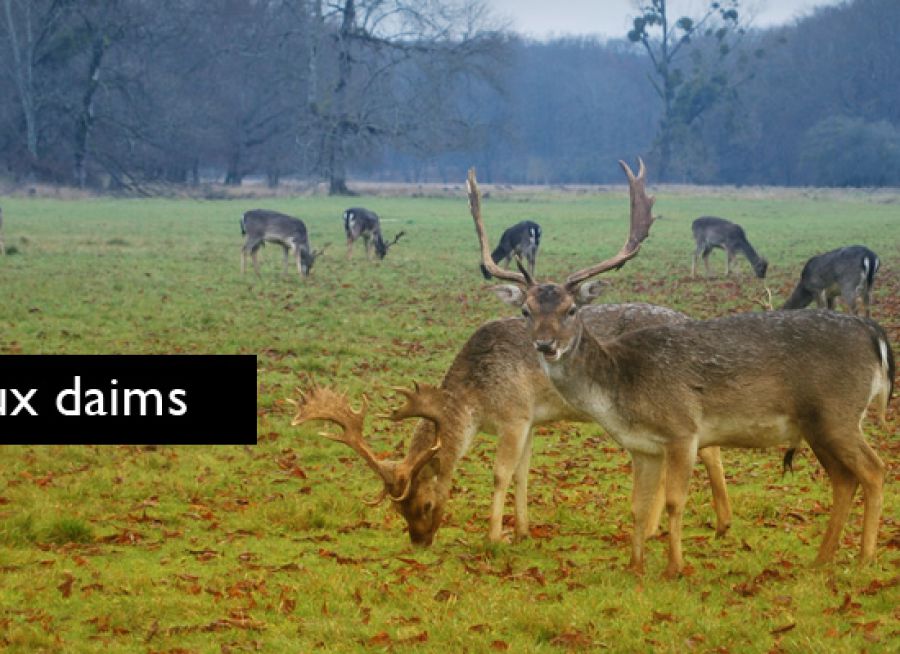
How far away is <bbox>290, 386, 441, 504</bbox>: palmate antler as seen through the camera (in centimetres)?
730

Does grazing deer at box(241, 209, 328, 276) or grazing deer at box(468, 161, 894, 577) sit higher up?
grazing deer at box(468, 161, 894, 577)

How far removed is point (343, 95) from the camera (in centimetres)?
6344

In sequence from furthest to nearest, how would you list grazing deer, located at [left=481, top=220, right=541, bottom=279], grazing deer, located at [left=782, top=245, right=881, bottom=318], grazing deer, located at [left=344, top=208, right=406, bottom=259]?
1. grazing deer, located at [left=344, top=208, right=406, bottom=259]
2. grazing deer, located at [left=481, top=220, right=541, bottom=279]
3. grazing deer, located at [left=782, top=245, right=881, bottom=318]

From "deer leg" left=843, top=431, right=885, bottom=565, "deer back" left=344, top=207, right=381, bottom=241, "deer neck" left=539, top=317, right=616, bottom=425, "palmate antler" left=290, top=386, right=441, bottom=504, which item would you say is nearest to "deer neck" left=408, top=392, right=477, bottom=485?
"palmate antler" left=290, top=386, right=441, bottom=504

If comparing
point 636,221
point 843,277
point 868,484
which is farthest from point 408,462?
point 843,277

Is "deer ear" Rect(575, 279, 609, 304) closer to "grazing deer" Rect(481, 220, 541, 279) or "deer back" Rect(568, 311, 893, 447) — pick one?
"deer back" Rect(568, 311, 893, 447)

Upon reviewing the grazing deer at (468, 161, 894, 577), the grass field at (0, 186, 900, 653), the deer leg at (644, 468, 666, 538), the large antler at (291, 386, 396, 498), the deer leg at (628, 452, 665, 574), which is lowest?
the grass field at (0, 186, 900, 653)

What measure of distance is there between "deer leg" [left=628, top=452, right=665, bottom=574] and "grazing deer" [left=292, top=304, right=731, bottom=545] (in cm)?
63

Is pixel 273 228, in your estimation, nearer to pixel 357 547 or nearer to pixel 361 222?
pixel 361 222

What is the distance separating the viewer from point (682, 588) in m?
6.53

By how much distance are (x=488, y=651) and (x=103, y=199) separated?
5288 centimetres

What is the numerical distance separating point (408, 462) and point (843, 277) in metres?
11.5

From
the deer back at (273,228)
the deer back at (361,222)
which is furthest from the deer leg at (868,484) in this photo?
the deer back at (361,222)

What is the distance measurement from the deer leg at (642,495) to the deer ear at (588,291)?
939mm
